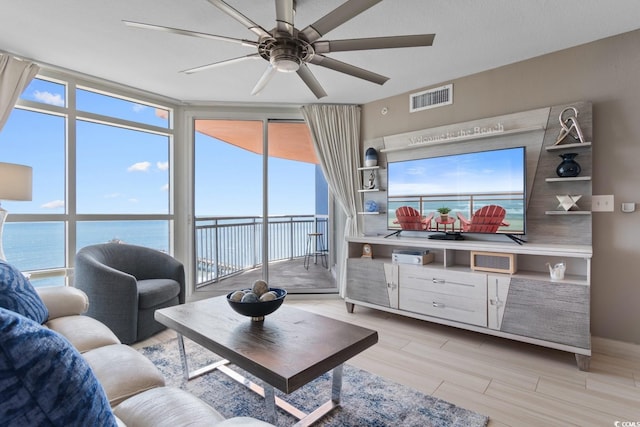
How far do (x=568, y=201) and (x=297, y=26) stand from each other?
2.51 m

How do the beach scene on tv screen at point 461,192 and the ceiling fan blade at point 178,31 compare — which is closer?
the ceiling fan blade at point 178,31

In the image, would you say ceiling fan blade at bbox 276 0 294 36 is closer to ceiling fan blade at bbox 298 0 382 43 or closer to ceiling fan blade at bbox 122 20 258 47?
ceiling fan blade at bbox 298 0 382 43

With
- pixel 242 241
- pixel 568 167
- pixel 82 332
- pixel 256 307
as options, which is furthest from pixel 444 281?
pixel 242 241

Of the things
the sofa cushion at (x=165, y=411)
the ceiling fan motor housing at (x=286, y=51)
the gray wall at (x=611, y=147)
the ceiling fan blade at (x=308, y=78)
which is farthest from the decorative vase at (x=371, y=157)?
the sofa cushion at (x=165, y=411)

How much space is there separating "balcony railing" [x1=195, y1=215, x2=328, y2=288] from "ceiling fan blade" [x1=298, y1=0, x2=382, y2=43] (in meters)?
2.67

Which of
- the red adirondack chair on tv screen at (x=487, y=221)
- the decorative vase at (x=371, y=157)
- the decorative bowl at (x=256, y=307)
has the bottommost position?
the decorative bowl at (x=256, y=307)

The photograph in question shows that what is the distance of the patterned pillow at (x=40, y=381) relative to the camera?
1.62 feet

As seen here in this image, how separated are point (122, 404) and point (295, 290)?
9.74ft

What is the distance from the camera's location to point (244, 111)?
399 centimetres

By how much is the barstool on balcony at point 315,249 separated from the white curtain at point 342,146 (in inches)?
53.0

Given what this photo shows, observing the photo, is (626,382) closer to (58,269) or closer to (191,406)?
(191,406)

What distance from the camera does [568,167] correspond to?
7.98 feet

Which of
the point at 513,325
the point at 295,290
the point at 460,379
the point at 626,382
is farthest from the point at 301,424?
the point at 295,290

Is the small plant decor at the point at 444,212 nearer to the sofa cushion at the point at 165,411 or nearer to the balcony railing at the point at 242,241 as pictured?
the balcony railing at the point at 242,241
